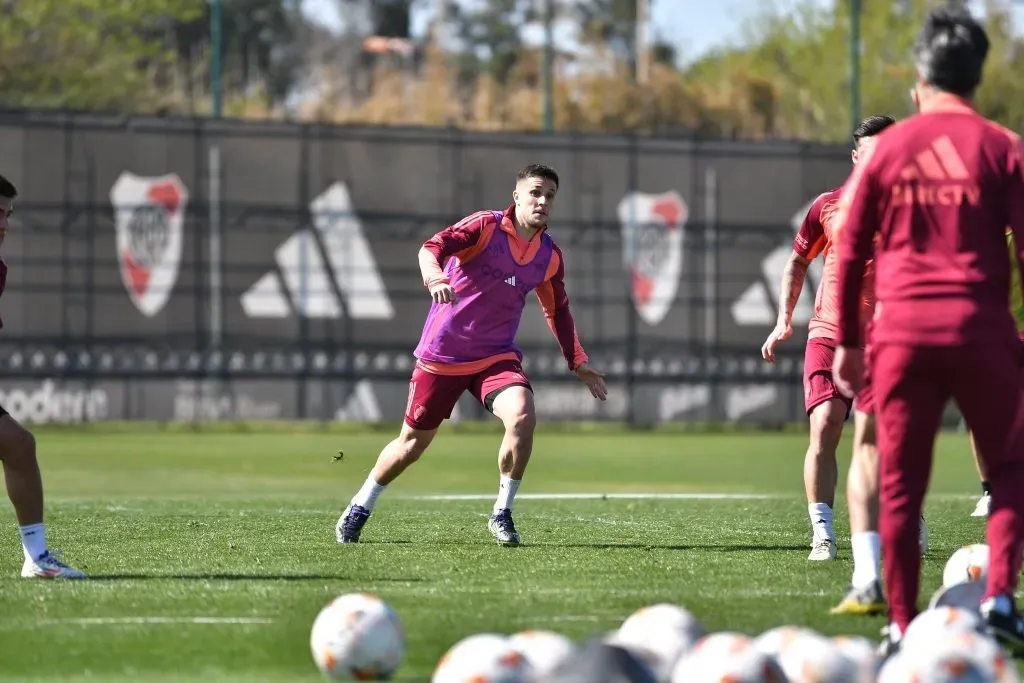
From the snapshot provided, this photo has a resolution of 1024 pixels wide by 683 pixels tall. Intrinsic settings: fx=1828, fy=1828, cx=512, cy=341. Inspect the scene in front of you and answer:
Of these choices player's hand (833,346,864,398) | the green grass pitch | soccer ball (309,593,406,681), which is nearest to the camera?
soccer ball (309,593,406,681)

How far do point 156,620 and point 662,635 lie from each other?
93.3 inches

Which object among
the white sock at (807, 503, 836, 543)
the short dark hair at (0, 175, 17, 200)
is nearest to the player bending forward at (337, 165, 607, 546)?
the white sock at (807, 503, 836, 543)

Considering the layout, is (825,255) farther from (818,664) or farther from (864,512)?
(818,664)

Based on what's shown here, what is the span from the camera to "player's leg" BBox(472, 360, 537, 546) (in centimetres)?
1014

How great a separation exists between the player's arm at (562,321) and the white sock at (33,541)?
3427 mm

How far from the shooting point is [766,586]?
812cm

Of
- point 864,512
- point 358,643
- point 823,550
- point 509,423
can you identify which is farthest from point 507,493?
point 358,643

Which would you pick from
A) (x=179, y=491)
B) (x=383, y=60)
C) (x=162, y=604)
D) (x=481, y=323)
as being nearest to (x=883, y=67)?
(x=383, y=60)

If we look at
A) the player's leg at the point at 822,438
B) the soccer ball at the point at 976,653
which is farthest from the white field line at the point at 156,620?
the player's leg at the point at 822,438

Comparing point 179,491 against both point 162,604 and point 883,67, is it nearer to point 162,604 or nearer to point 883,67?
point 162,604

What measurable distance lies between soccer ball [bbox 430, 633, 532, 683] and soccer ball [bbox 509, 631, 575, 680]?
0.03 m

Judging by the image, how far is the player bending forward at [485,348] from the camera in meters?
10.3

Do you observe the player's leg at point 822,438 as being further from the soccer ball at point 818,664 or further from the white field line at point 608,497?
the white field line at point 608,497

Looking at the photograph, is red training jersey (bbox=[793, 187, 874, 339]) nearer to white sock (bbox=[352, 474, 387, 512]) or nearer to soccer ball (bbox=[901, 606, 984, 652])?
white sock (bbox=[352, 474, 387, 512])
